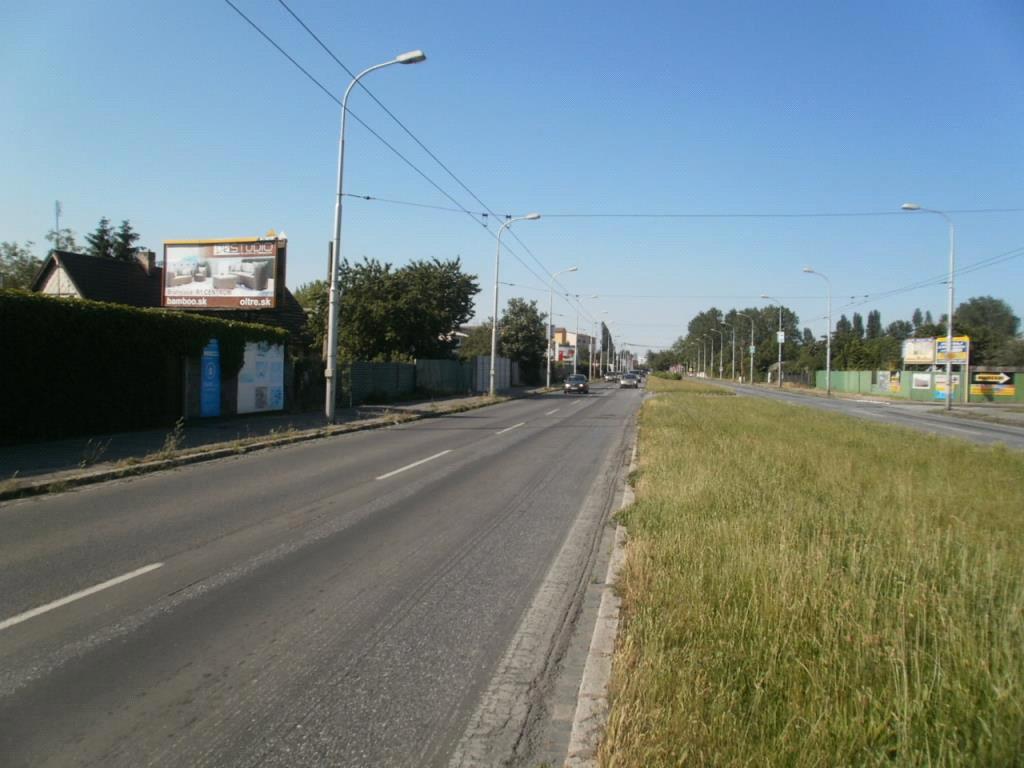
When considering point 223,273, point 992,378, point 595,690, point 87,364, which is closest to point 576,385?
point 992,378

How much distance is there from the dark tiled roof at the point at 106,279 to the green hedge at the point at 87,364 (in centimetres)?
1406

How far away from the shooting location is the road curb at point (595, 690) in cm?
316

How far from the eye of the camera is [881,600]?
4.41 m

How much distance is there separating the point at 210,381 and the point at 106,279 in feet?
48.7

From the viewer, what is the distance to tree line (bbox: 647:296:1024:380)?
242 feet

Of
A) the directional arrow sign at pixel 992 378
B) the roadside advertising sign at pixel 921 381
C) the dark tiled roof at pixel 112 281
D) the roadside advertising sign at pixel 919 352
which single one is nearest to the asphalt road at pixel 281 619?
the dark tiled roof at pixel 112 281

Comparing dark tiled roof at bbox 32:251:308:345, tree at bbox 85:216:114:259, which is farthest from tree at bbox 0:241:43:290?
dark tiled roof at bbox 32:251:308:345

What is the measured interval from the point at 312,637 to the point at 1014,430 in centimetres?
2920

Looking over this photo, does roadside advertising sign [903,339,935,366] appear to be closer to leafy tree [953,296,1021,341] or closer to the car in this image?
the car

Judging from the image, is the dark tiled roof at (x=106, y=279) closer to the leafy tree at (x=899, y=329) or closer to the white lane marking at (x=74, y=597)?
the white lane marking at (x=74, y=597)

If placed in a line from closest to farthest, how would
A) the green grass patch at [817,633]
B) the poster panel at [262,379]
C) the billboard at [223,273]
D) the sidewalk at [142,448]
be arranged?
1. the green grass patch at [817,633]
2. the sidewalk at [142,448]
3. the poster panel at [262,379]
4. the billboard at [223,273]

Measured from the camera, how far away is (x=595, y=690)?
3752 mm

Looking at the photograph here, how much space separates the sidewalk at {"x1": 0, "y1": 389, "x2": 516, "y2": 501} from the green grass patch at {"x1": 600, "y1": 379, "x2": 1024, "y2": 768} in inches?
322

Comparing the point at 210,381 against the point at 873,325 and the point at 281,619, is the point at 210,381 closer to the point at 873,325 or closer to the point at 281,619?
the point at 281,619
